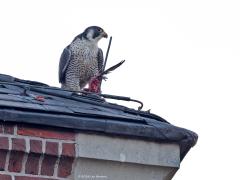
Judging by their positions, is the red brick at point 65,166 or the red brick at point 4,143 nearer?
the red brick at point 4,143

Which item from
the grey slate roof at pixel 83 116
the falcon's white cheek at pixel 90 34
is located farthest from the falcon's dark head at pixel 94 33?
the grey slate roof at pixel 83 116

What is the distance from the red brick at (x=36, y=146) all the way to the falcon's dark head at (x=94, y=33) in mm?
7617

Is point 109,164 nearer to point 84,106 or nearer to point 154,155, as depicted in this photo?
point 154,155

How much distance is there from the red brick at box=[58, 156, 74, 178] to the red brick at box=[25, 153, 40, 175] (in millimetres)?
127

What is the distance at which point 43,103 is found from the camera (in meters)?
4.97

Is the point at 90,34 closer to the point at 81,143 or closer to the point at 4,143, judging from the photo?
the point at 81,143

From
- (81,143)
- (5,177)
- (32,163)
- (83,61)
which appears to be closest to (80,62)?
(83,61)

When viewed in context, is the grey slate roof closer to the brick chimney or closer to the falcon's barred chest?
the brick chimney

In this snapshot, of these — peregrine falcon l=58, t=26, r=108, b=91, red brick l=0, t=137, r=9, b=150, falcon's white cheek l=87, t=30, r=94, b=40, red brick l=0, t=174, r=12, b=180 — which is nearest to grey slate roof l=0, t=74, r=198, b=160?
red brick l=0, t=137, r=9, b=150

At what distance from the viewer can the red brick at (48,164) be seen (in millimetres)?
4508

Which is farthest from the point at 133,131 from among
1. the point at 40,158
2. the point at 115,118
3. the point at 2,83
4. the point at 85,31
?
the point at 85,31

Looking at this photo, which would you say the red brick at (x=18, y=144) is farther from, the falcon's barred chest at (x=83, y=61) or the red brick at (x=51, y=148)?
the falcon's barred chest at (x=83, y=61)

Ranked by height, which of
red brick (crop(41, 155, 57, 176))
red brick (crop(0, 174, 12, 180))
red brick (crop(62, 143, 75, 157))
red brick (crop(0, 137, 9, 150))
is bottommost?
red brick (crop(0, 174, 12, 180))

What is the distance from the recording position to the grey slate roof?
4527mm
